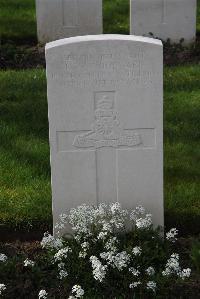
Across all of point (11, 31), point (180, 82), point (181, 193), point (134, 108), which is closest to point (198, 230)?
point (181, 193)

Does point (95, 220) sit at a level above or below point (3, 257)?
above

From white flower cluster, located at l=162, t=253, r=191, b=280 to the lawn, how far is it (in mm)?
859

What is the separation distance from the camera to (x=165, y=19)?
32.3 feet

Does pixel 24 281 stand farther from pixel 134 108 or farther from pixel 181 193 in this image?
pixel 181 193

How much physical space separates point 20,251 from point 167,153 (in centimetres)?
191

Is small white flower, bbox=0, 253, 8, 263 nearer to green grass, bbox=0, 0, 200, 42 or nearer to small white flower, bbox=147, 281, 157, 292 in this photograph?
small white flower, bbox=147, 281, 157, 292

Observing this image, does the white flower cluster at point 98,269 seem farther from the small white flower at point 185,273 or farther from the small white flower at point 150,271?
the small white flower at point 185,273

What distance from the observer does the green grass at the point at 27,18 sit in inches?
410

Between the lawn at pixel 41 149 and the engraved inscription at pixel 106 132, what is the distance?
876 millimetres

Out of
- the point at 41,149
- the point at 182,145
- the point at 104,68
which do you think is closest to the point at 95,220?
the point at 104,68

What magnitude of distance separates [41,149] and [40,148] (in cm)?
2

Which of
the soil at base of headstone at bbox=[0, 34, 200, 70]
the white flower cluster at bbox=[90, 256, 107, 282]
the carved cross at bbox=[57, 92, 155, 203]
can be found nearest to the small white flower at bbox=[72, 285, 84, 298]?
the white flower cluster at bbox=[90, 256, 107, 282]

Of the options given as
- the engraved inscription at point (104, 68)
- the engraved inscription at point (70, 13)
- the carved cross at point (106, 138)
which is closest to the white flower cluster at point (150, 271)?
the carved cross at point (106, 138)

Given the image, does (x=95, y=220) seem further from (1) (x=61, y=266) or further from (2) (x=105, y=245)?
(1) (x=61, y=266)
